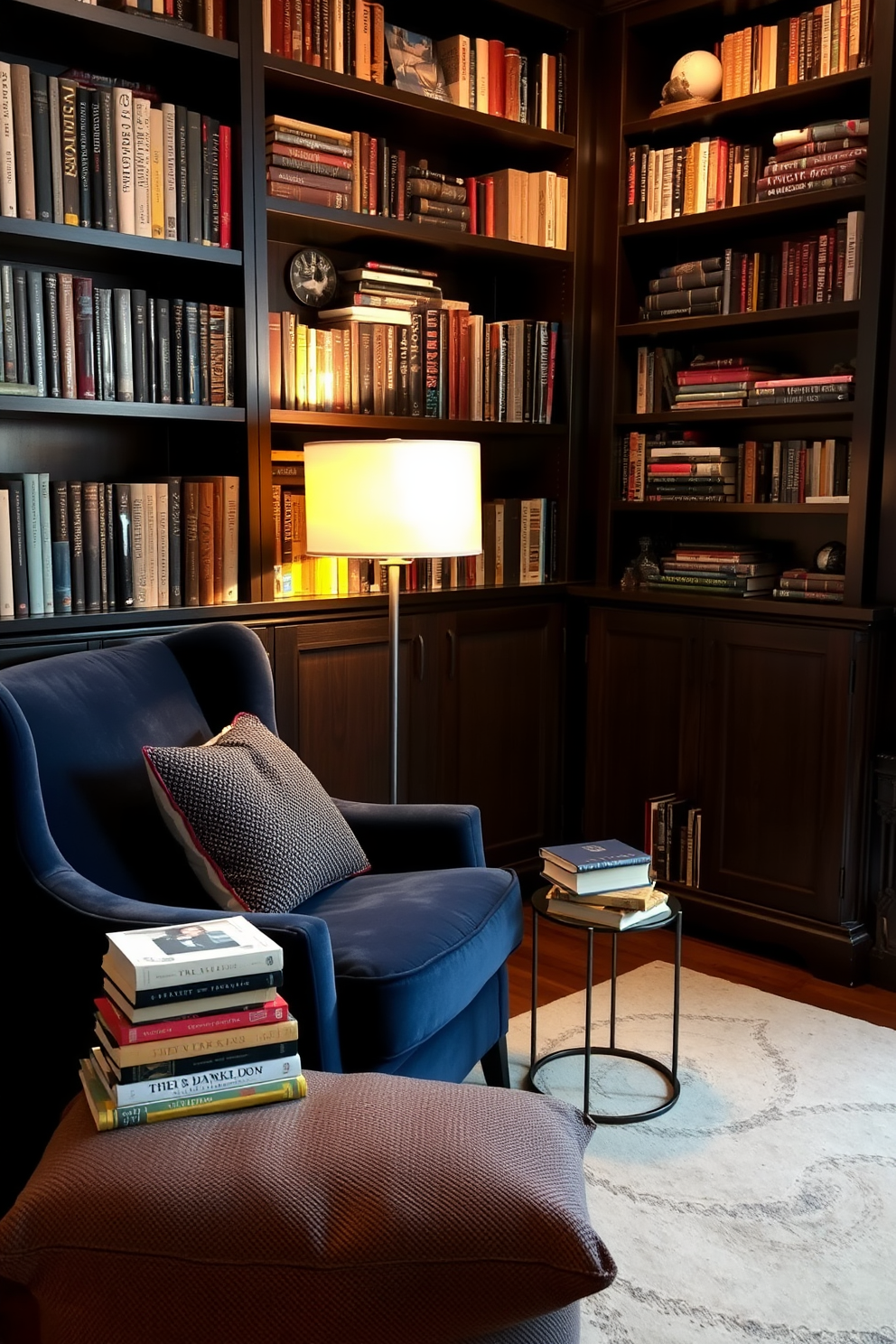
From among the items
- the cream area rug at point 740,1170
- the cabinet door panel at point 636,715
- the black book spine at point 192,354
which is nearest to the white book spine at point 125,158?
the black book spine at point 192,354

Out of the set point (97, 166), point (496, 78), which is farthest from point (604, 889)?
point (496, 78)

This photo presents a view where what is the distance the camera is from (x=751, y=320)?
3.37m

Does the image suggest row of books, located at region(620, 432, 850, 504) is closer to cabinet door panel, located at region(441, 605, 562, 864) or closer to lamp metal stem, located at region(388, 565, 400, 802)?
cabinet door panel, located at region(441, 605, 562, 864)

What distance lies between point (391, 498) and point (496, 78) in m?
1.53

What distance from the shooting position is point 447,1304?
1229mm

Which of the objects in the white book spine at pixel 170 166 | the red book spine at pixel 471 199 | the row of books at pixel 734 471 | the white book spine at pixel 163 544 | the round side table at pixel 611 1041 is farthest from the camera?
the red book spine at pixel 471 199

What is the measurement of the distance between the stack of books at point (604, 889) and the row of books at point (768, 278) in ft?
5.42

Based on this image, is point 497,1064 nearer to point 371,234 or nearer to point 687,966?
point 687,966

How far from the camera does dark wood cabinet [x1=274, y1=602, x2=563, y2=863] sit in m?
3.12

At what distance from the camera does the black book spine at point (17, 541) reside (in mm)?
2607

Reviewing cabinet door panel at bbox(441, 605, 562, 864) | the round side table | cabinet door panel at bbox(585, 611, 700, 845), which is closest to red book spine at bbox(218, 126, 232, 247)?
cabinet door panel at bbox(441, 605, 562, 864)

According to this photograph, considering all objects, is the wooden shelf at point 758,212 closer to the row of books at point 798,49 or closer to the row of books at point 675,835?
the row of books at point 798,49

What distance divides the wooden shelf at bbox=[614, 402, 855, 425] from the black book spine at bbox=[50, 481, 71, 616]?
1.75 meters

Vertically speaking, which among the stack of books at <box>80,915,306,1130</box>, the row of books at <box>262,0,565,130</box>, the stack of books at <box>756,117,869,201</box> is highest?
the row of books at <box>262,0,565,130</box>
